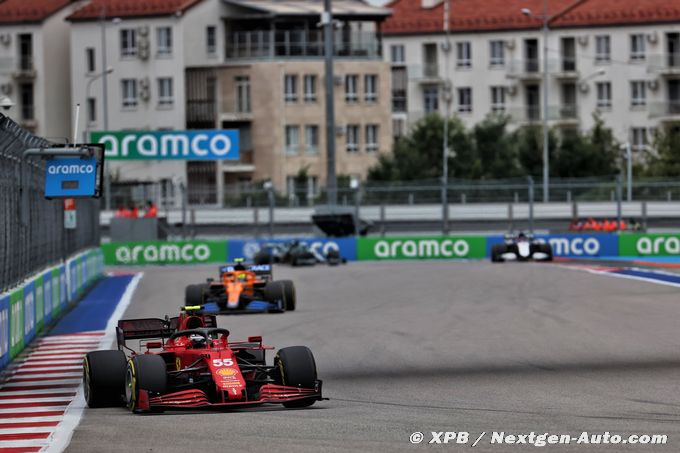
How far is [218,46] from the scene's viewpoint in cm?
7162

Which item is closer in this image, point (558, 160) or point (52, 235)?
point (52, 235)

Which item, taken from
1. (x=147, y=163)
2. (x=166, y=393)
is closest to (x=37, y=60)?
(x=147, y=163)

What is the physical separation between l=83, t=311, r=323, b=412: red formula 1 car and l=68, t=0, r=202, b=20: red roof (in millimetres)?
57556

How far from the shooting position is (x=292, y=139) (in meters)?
72.1

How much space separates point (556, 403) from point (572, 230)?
3420cm

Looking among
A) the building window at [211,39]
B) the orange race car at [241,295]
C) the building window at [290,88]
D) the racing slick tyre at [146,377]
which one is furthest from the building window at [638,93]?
the racing slick tyre at [146,377]

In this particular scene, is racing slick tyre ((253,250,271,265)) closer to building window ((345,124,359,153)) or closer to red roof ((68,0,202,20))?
red roof ((68,0,202,20))

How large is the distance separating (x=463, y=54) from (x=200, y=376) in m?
68.2

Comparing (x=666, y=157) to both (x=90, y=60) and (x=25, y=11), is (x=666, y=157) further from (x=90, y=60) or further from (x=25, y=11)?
(x=25, y=11)

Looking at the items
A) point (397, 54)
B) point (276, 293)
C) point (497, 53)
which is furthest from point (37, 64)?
point (276, 293)

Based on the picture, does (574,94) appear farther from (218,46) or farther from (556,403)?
(556,403)

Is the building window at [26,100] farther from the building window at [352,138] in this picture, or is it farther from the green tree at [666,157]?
the green tree at [666,157]

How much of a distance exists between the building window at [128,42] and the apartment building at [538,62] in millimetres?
15484

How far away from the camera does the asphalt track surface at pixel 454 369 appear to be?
11461mm
